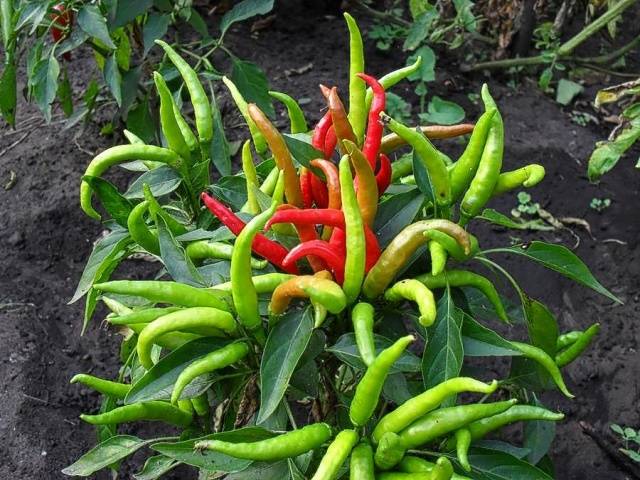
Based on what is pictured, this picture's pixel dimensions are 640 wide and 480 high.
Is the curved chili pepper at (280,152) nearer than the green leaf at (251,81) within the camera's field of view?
Yes

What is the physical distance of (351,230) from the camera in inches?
46.5

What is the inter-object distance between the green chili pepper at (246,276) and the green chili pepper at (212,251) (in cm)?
10

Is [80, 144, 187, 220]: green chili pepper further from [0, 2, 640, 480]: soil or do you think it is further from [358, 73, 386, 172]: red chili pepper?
[0, 2, 640, 480]: soil

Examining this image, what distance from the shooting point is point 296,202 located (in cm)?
138

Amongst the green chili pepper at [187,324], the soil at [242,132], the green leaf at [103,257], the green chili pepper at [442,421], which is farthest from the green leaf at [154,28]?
the green chili pepper at [442,421]

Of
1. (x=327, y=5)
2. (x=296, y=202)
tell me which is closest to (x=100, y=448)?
(x=296, y=202)

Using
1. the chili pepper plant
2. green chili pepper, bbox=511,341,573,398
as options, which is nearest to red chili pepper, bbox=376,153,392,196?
the chili pepper plant

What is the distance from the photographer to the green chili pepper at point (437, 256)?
1.17 metres

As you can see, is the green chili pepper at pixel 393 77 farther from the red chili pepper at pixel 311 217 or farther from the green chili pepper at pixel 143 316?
the green chili pepper at pixel 143 316

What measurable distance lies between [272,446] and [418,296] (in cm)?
32

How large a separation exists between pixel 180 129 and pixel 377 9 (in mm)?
2645

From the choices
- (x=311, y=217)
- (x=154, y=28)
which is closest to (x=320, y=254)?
(x=311, y=217)

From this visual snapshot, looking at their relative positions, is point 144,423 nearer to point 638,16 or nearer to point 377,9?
point 377,9

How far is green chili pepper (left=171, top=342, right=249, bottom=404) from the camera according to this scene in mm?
1154
